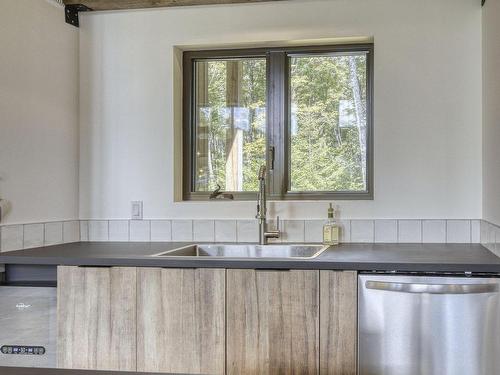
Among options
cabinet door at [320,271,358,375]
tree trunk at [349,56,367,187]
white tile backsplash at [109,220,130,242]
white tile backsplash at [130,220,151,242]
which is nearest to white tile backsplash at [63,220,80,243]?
white tile backsplash at [109,220,130,242]

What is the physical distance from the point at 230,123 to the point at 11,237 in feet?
4.20

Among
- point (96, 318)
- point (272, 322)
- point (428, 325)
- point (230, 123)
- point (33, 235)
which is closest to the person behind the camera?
point (428, 325)

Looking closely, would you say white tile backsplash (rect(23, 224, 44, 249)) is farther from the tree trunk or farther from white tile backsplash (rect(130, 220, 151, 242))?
the tree trunk

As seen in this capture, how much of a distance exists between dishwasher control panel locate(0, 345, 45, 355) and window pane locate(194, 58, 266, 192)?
3.93ft

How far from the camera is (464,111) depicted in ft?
8.23

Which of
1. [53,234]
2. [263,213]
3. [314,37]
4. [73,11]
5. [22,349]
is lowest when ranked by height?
[22,349]

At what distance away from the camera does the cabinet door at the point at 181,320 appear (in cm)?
196

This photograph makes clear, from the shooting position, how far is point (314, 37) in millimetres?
2639

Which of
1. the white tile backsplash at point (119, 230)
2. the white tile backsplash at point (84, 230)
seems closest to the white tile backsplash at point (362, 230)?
the white tile backsplash at point (119, 230)

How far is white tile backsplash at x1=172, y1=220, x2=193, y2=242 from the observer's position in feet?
8.91

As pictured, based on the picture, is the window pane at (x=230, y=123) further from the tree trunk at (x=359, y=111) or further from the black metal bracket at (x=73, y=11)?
the black metal bracket at (x=73, y=11)

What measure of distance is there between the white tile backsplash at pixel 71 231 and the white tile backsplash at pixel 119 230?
0.62 feet

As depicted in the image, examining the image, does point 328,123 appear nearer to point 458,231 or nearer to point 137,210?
point 458,231

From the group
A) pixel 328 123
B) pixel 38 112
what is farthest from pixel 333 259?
pixel 38 112
